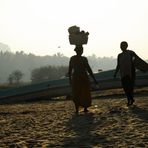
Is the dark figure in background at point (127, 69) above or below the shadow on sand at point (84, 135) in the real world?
above

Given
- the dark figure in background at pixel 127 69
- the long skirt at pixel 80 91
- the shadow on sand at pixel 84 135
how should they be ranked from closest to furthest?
the shadow on sand at pixel 84 135, the long skirt at pixel 80 91, the dark figure in background at pixel 127 69

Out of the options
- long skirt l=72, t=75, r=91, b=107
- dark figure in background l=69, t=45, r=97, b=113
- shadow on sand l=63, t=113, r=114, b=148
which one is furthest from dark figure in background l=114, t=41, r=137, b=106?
shadow on sand l=63, t=113, r=114, b=148

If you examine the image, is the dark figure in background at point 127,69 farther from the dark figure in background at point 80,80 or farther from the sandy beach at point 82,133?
the sandy beach at point 82,133

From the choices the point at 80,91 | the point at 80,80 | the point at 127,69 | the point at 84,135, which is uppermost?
the point at 127,69

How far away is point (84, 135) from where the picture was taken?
24.9ft

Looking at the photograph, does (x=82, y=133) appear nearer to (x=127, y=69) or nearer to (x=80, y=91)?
(x=80, y=91)

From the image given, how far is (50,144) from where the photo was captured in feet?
22.5

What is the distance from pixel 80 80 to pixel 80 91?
0.28m

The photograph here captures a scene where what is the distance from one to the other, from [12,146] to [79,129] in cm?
188

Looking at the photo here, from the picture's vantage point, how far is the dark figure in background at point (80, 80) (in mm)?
12586

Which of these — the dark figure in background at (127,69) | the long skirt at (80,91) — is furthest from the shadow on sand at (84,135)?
the dark figure in background at (127,69)

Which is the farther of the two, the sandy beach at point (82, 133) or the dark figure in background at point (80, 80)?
the dark figure in background at point (80, 80)

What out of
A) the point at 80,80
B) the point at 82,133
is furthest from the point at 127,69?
the point at 82,133

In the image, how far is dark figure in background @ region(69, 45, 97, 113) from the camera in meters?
12.6
